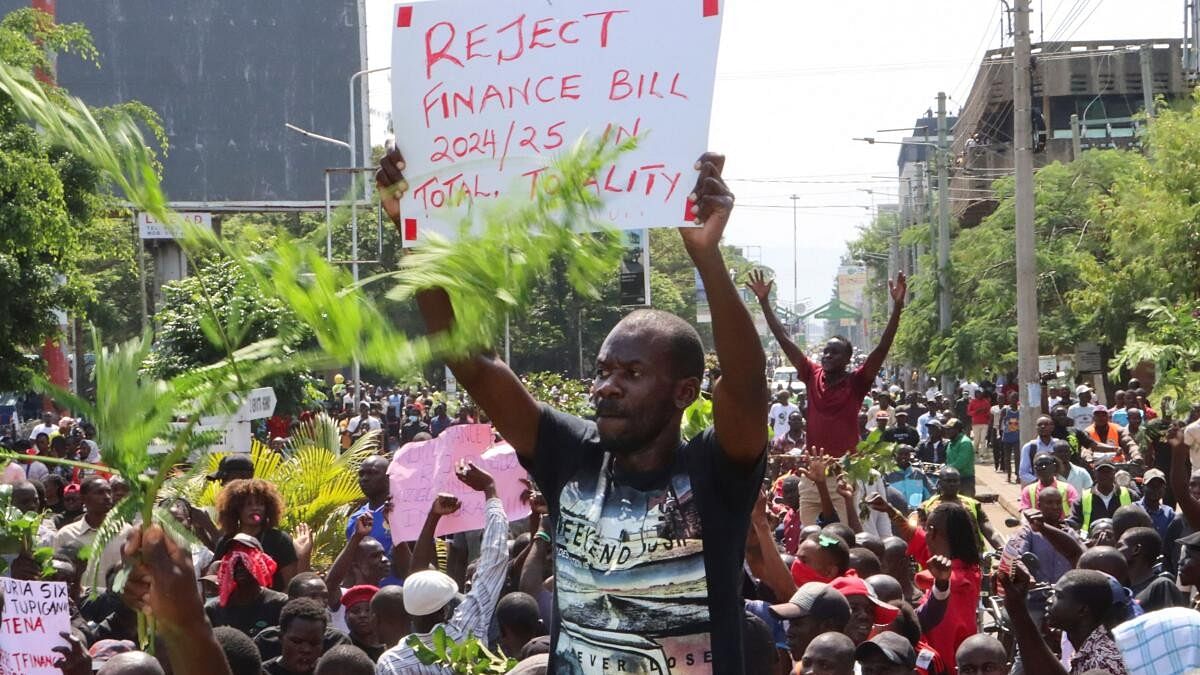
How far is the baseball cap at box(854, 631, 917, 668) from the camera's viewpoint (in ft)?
17.8

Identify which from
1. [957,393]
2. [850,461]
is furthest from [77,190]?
[957,393]

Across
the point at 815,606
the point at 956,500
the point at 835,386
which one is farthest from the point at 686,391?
the point at 956,500

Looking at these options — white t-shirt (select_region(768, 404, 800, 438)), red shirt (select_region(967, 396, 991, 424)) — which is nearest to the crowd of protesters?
white t-shirt (select_region(768, 404, 800, 438))

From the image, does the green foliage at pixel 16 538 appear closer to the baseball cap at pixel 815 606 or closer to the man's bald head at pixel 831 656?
the baseball cap at pixel 815 606

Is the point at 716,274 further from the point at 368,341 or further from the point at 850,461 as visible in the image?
the point at 850,461

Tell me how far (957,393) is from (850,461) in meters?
33.1

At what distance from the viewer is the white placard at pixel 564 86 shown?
3898 mm

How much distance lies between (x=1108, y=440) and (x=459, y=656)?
47.7 ft

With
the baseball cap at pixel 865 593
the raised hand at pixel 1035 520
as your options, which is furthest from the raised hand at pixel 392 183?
the raised hand at pixel 1035 520

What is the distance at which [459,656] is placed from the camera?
186 inches

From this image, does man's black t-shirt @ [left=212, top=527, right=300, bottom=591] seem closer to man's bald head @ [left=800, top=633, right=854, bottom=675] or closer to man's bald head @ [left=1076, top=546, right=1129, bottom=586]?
man's bald head @ [left=800, top=633, right=854, bottom=675]

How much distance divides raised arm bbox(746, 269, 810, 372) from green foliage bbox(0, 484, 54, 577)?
136 inches

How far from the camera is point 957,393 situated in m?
40.5

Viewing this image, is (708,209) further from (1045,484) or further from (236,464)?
(1045,484)
